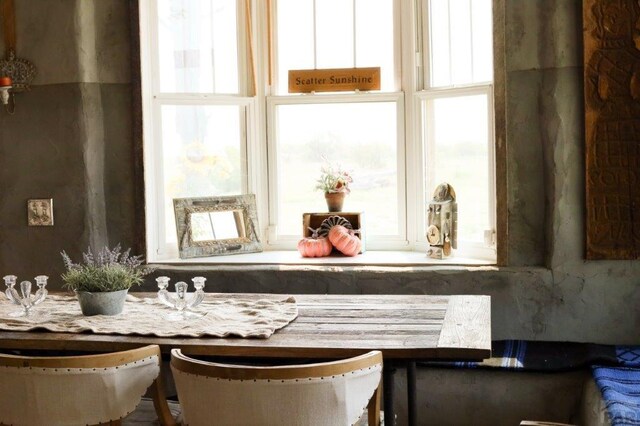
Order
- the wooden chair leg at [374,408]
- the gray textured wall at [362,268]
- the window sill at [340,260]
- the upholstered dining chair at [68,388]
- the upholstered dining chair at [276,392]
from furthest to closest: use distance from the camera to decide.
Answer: the window sill at [340,260], the gray textured wall at [362,268], the wooden chair leg at [374,408], the upholstered dining chair at [68,388], the upholstered dining chair at [276,392]

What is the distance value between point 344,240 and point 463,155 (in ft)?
2.68

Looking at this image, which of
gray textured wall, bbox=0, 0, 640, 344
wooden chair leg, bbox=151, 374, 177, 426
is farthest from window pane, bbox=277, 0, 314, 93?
wooden chair leg, bbox=151, 374, 177, 426

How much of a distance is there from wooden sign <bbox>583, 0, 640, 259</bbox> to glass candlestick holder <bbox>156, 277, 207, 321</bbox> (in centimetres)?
207

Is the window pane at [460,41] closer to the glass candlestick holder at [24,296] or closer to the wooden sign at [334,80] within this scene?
the wooden sign at [334,80]

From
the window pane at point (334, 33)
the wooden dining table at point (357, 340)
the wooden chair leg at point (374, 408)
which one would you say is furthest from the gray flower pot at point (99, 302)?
the window pane at point (334, 33)

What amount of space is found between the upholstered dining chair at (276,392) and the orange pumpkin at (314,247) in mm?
2389

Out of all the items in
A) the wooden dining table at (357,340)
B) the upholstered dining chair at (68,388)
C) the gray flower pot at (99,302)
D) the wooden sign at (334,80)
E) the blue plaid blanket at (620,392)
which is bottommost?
the blue plaid blanket at (620,392)

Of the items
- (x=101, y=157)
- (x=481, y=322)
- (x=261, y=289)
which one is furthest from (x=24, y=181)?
(x=481, y=322)

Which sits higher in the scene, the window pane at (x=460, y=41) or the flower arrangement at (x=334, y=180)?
the window pane at (x=460, y=41)

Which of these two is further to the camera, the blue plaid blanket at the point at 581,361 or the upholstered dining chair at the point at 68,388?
the blue plaid blanket at the point at 581,361

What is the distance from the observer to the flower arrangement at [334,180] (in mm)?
5098

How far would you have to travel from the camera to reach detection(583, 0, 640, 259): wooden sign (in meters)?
4.30

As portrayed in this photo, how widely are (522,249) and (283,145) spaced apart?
5.16 feet

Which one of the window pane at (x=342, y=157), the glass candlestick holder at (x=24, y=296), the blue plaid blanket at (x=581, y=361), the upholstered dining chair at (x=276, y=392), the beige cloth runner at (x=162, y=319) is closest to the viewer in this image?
the upholstered dining chair at (x=276, y=392)
